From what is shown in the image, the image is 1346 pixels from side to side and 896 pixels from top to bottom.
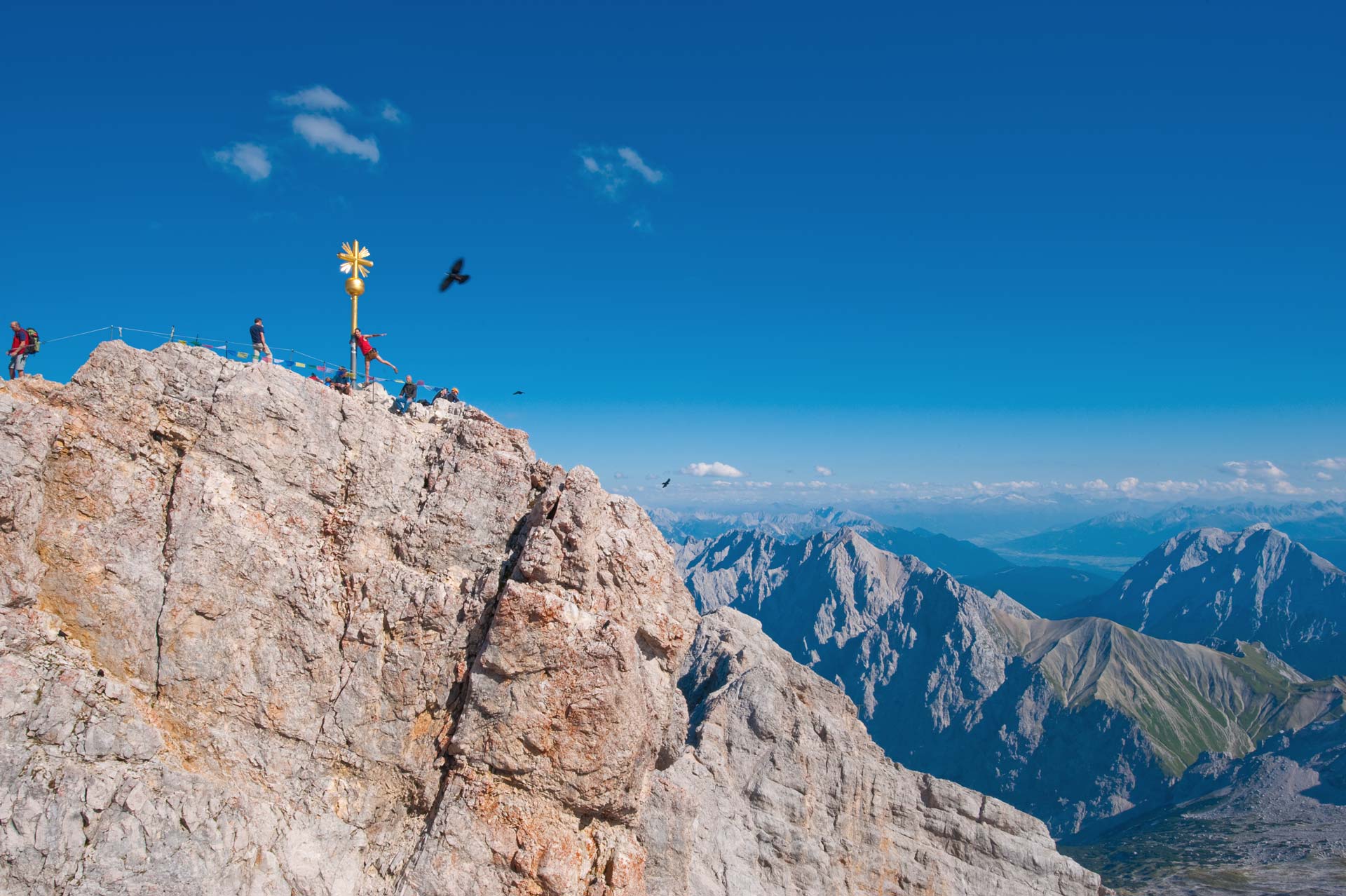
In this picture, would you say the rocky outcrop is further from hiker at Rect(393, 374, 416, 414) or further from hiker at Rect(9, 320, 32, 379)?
hiker at Rect(9, 320, 32, 379)

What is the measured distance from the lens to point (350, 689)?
82.7 ft

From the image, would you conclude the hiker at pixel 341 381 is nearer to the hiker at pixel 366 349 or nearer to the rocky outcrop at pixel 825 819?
the hiker at pixel 366 349

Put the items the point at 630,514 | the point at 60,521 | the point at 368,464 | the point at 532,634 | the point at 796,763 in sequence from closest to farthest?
the point at 60,521 < the point at 532,634 < the point at 368,464 < the point at 630,514 < the point at 796,763

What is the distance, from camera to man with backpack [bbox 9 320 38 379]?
965 inches

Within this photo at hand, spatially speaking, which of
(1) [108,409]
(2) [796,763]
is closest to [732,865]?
(2) [796,763]

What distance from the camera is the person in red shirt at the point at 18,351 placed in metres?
24.5

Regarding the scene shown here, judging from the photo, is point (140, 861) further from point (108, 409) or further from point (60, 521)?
point (108, 409)

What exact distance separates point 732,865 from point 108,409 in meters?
39.4

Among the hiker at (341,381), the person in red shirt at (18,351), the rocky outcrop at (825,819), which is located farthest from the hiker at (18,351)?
the rocky outcrop at (825,819)

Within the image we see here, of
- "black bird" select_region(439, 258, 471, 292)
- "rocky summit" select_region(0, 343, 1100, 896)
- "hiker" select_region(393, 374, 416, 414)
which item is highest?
"black bird" select_region(439, 258, 471, 292)

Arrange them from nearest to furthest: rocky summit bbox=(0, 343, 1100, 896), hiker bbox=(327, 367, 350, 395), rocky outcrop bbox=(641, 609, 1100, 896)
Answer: rocky summit bbox=(0, 343, 1100, 896) < hiker bbox=(327, 367, 350, 395) < rocky outcrop bbox=(641, 609, 1100, 896)

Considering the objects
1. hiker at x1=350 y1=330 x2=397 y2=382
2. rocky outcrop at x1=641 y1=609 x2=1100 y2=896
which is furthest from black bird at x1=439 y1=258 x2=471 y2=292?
rocky outcrop at x1=641 y1=609 x2=1100 y2=896

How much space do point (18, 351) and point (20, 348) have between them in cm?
16

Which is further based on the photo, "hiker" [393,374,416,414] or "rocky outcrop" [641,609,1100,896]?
"rocky outcrop" [641,609,1100,896]
